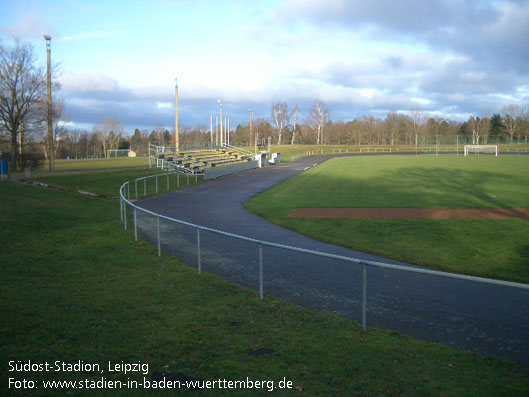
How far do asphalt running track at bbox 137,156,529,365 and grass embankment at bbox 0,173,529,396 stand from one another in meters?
0.44

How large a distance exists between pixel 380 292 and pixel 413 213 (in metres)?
11.1

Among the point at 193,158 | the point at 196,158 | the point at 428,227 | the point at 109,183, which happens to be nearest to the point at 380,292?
the point at 428,227

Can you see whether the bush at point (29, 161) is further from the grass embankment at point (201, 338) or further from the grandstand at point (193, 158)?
the grass embankment at point (201, 338)

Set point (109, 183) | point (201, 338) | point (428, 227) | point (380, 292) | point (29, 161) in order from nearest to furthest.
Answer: point (201, 338), point (380, 292), point (428, 227), point (109, 183), point (29, 161)

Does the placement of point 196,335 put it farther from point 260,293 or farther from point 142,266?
point 142,266

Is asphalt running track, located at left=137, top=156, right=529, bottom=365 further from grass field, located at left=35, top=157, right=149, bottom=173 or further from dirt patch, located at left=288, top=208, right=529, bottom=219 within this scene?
grass field, located at left=35, top=157, right=149, bottom=173

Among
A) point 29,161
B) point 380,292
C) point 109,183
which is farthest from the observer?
point 29,161

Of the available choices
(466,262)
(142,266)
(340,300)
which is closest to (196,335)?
(340,300)

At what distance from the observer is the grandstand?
37.4 m

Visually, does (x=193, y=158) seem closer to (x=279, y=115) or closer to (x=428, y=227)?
(x=428, y=227)

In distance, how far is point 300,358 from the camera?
17.2ft

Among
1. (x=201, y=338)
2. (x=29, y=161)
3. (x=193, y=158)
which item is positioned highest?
(x=193, y=158)

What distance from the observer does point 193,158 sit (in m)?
42.4

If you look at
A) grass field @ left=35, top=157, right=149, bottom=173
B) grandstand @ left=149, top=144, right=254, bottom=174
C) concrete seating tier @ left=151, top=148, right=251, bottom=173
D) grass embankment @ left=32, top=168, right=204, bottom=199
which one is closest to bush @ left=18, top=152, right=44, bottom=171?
grass field @ left=35, top=157, right=149, bottom=173
